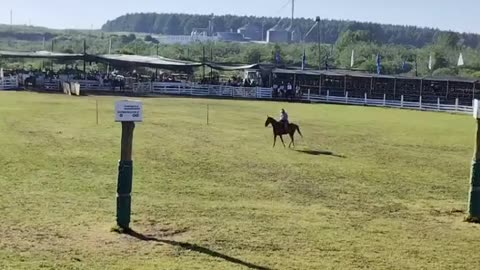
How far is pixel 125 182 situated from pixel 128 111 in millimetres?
1168

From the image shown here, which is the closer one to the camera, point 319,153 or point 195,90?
point 319,153

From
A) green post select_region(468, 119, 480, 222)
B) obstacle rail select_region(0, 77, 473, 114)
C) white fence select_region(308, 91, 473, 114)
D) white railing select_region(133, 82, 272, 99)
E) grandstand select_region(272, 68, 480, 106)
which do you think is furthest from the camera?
white railing select_region(133, 82, 272, 99)

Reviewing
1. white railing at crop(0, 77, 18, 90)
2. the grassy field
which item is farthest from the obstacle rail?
the grassy field

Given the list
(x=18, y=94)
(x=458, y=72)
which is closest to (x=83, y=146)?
(x=18, y=94)

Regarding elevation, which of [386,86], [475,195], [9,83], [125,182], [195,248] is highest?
[386,86]

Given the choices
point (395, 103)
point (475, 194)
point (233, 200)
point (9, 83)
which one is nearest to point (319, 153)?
point (233, 200)

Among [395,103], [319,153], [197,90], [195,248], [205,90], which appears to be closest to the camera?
[195,248]

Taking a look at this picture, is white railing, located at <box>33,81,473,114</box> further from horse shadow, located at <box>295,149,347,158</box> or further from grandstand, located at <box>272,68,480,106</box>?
horse shadow, located at <box>295,149,347,158</box>

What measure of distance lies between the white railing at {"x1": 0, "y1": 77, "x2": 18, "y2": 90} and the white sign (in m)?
48.7

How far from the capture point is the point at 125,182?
43.5 feet

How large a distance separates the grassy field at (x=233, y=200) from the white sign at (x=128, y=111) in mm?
1789

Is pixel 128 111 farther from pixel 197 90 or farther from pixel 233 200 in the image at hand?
pixel 197 90

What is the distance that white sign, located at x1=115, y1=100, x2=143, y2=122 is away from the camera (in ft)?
43.2

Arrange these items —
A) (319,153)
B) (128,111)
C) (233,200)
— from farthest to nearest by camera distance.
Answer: (319,153), (233,200), (128,111)
